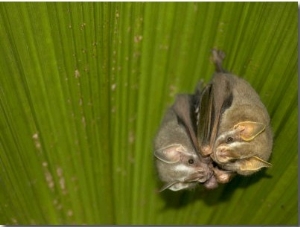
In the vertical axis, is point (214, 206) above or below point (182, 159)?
below

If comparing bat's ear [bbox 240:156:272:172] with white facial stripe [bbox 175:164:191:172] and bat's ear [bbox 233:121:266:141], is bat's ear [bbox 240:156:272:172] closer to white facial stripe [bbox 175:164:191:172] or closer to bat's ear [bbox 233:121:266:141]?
bat's ear [bbox 233:121:266:141]

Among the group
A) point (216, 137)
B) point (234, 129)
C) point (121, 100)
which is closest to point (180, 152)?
point (216, 137)

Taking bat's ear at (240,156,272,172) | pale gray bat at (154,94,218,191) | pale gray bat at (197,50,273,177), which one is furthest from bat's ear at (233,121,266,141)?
pale gray bat at (154,94,218,191)

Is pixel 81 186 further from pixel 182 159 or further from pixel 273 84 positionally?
pixel 273 84

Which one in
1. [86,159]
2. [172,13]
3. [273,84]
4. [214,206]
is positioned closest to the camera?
[172,13]

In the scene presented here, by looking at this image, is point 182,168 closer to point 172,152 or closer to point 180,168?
point 180,168

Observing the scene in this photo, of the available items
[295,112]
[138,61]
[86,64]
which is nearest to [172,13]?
[138,61]
